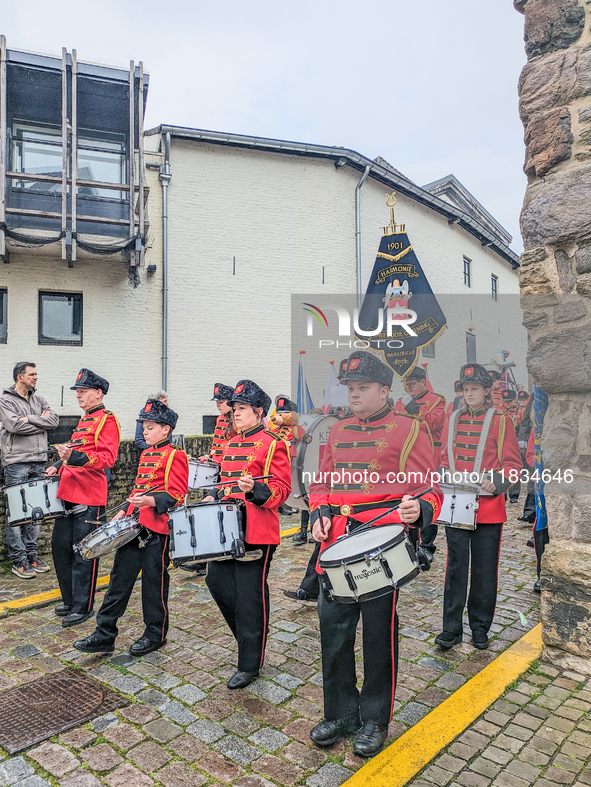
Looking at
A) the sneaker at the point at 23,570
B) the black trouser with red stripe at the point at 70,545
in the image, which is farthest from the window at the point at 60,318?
the black trouser with red stripe at the point at 70,545

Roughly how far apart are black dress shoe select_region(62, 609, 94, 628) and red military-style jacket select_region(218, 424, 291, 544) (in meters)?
1.89

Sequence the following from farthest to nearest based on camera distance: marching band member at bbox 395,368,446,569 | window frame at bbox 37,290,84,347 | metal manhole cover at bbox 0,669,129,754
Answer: window frame at bbox 37,290,84,347, marching band member at bbox 395,368,446,569, metal manhole cover at bbox 0,669,129,754

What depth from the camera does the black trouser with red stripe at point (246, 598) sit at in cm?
362

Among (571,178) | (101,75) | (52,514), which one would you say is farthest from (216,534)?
(101,75)

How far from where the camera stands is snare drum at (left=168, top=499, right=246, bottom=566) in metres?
3.54

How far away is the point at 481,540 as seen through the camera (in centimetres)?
420

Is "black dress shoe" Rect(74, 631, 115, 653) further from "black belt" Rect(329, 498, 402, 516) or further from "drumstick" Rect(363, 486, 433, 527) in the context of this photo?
"drumstick" Rect(363, 486, 433, 527)

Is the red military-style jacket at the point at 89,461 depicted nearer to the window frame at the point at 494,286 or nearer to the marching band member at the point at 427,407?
the marching band member at the point at 427,407

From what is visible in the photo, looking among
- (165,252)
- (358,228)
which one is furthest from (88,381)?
(358,228)

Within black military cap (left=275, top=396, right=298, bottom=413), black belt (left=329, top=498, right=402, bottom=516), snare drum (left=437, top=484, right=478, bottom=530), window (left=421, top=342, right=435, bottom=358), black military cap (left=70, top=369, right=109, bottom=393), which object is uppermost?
window (left=421, top=342, right=435, bottom=358)

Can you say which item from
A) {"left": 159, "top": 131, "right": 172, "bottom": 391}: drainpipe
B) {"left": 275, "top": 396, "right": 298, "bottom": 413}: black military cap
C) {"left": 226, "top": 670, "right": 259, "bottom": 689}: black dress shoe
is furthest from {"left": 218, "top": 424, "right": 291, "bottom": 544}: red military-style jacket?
{"left": 159, "top": 131, "right": 172, "bottom": 391}: drainpipe

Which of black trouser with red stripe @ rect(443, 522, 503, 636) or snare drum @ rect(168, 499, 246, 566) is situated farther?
black trouser with red stripe @ rect(443, 522, 503, 636)

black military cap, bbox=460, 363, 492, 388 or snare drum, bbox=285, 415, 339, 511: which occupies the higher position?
black military cap, bbox=460, 363, 492, 388

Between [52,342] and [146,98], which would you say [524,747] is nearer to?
[52,342]
